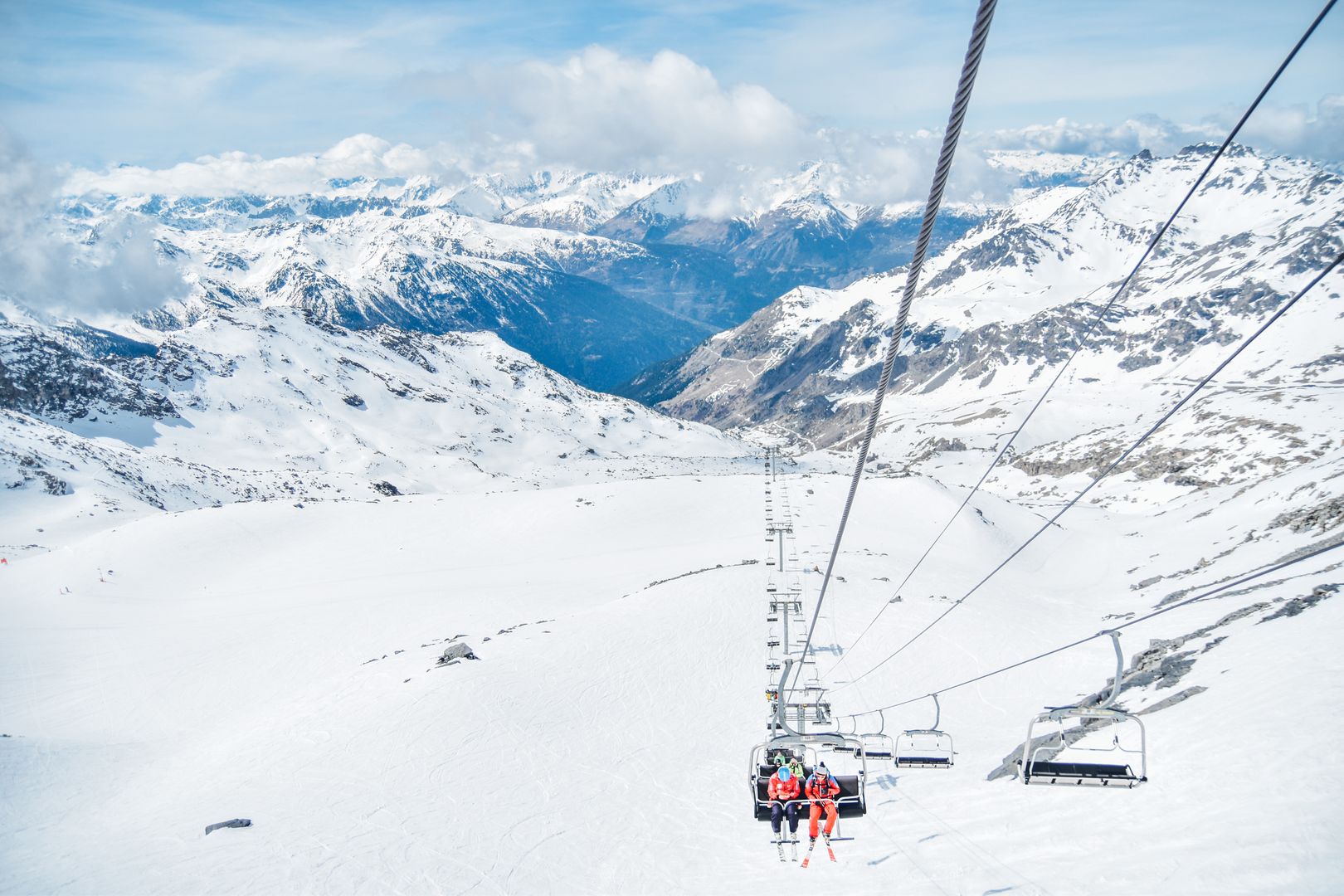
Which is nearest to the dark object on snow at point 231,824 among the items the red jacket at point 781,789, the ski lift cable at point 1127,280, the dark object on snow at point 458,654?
the dark object on snow at point 458,654

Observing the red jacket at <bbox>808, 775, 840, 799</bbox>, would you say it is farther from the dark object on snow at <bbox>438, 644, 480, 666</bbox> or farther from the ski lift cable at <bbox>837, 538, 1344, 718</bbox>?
the dark object on snow at <bbox>438, 644, 480, 666</bbox>

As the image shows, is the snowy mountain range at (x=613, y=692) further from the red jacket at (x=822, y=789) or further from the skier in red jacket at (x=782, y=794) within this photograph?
the skier in red jacket at (x=782, y=794)

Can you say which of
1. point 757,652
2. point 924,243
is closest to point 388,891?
point 924,243

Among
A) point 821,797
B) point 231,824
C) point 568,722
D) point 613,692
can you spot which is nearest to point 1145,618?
point 821,797

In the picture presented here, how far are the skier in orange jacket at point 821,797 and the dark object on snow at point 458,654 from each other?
29631 millimetres

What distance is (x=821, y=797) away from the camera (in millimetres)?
18625

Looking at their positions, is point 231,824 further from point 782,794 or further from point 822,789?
point 822,789

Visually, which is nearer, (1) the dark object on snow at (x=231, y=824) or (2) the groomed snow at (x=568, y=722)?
(2) the groomed snow at (x=568, y=722)

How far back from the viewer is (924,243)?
7992mm

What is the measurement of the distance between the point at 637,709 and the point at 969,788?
18.2 meters

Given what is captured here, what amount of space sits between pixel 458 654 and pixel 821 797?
30.7 m

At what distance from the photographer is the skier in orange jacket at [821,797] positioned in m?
18.5

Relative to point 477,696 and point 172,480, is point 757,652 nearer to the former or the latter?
point 477,696

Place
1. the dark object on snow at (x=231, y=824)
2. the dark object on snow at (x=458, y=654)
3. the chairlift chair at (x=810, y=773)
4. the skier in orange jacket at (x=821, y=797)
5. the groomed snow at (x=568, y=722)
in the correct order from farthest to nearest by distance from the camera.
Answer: the dark object on snow at (x=458, y=654), the dark object on snow at (x=231, y=824), the groomed snow at (x=568, y=722), the skier in orange jacket at (x=821, y=797), the chairlift chair at (x=810, y=773)
